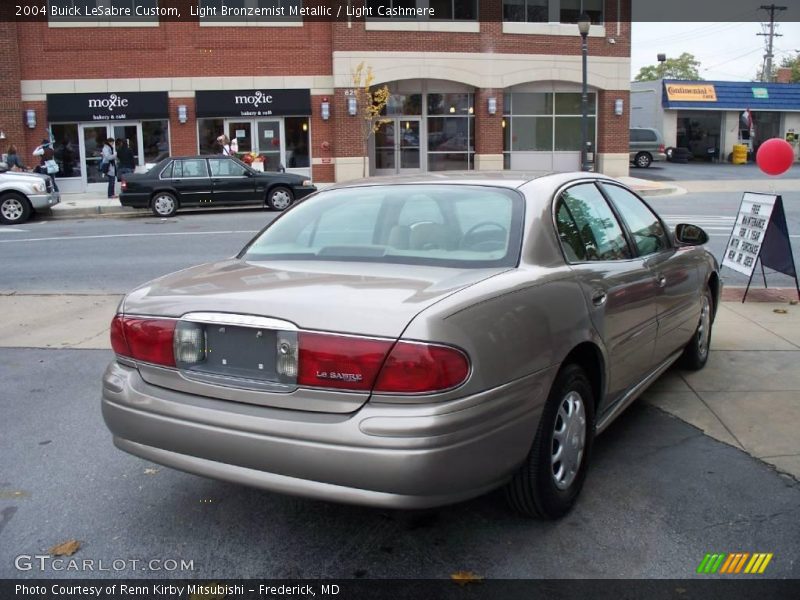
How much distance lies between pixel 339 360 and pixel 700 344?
155 inches

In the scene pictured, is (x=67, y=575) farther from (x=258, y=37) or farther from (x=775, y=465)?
(x=258, y=37)

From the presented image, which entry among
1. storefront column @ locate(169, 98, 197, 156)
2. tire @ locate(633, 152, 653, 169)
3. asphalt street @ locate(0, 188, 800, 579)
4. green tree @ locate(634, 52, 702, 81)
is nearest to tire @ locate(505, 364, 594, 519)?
asphalt street @ locate(0, 188, 800, 579)

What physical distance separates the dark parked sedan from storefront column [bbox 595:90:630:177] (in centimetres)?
1530

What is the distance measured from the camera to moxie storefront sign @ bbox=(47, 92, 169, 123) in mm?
26062

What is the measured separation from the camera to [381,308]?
288cm

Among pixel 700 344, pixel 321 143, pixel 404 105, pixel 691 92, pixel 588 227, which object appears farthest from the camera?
pixel 691 92

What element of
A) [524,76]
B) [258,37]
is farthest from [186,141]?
[524,76]

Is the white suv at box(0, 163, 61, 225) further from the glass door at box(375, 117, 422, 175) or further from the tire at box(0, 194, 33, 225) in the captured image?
the glass door at box(375, 117, 422, 175)

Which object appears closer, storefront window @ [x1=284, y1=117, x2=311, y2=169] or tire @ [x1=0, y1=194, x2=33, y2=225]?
tire @ [x1=0, y1=194, x2=33, y2=225]

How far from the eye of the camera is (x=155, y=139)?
88.4ft

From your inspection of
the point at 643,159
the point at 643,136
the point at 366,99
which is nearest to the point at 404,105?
the point at 366,99

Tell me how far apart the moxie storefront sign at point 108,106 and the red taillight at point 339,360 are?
25.7m

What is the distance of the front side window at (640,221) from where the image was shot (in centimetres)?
470

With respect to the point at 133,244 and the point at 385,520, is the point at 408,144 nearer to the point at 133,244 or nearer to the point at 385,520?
the point at 133,244
